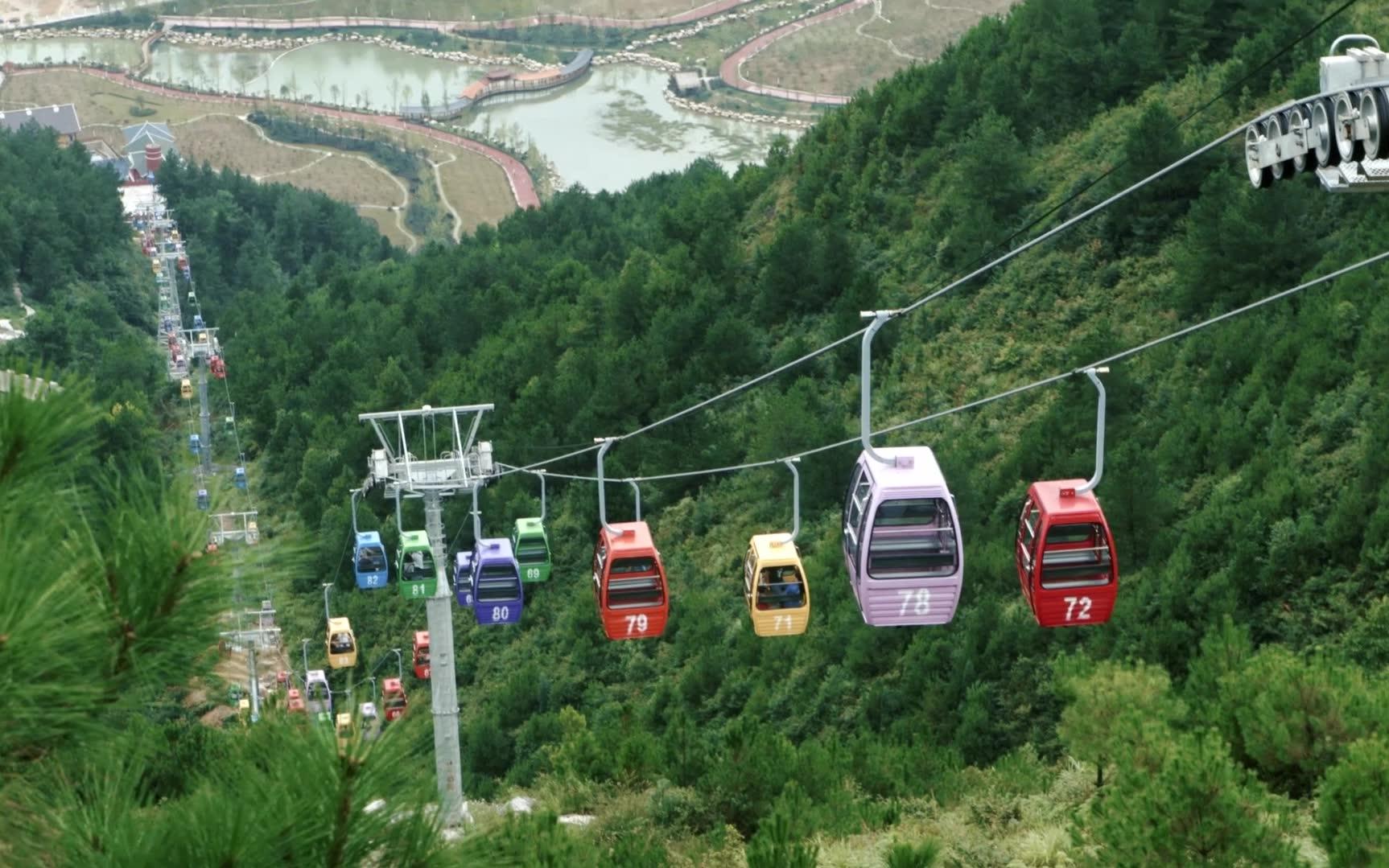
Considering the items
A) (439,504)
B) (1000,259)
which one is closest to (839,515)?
(439,504)

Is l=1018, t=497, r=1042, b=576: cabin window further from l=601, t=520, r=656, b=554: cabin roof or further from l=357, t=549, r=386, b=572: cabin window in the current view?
l=357, t=549, r=386, b=572: cabin window

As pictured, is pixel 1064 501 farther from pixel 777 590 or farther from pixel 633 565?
pixel 633 565

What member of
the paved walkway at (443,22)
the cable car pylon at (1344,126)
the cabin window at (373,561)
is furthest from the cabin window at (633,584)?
the paved walkway at (443,22)

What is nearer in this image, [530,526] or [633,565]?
[633,565]

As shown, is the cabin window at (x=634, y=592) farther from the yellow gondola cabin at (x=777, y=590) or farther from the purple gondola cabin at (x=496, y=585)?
the purple gondola cabin at (x=496, y=585)

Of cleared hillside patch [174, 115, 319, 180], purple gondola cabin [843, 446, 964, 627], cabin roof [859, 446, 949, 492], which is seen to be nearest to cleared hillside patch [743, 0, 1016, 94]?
cleared hillside patch [174, 115, 319, 180]

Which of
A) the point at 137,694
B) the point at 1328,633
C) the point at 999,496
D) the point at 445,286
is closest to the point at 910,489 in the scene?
the point at 1328,633
